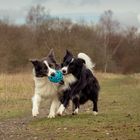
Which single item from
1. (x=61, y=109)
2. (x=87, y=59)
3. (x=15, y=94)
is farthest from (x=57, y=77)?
(x=15, y=94)

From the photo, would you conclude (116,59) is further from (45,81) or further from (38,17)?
(45,81)

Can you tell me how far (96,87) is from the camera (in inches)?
555

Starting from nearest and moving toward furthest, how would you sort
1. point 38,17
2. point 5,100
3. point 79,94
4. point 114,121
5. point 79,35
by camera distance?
point 114,121 < point 79,94 < point 5,100 < point 79,35 < point 38,17

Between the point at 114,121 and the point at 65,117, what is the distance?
143 cm

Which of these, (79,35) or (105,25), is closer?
(79,35)

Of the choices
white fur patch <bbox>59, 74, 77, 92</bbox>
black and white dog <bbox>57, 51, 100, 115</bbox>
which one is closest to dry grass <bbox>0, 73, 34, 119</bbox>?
black and white dog <bbox>57, 51, 100, 115</bbox>

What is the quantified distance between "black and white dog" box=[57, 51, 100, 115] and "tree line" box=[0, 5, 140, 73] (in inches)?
1416

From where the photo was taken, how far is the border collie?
12594 mm

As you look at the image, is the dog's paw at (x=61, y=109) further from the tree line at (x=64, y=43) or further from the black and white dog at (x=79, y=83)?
the tree line at (x=64, y=43)

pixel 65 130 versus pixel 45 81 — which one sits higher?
pixel 45 81

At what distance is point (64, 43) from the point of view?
60.7 meters

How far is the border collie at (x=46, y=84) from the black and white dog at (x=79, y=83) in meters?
0.17

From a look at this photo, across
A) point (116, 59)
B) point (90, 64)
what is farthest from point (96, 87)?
point (116, 59)

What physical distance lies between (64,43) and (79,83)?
47.4m
